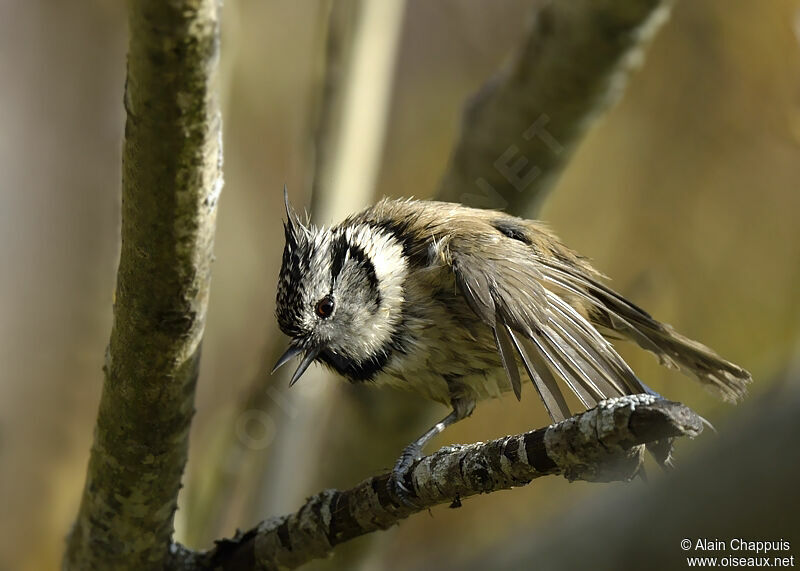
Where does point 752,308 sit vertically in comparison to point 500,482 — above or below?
below

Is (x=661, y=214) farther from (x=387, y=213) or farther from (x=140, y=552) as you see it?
(x=140, y=552)

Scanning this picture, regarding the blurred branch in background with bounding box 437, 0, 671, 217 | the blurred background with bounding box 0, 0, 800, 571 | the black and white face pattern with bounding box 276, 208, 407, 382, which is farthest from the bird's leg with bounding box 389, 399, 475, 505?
the blurred background with bounding box 0, 0, 800, 571

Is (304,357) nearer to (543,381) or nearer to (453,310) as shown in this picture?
(453,310)

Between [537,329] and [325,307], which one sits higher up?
[325,307]

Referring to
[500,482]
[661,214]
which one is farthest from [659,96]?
[500,482]

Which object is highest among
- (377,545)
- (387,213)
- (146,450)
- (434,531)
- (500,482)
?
(387,213)

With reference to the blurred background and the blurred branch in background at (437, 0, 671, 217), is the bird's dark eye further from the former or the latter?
the blurred background

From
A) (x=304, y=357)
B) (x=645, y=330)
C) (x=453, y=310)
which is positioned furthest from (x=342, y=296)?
(x=645, y=330)

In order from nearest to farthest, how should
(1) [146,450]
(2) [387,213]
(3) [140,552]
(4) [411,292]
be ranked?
(1) [146,450] → (3) [140,552] → (4) [411,292] → (2) [387,213]
